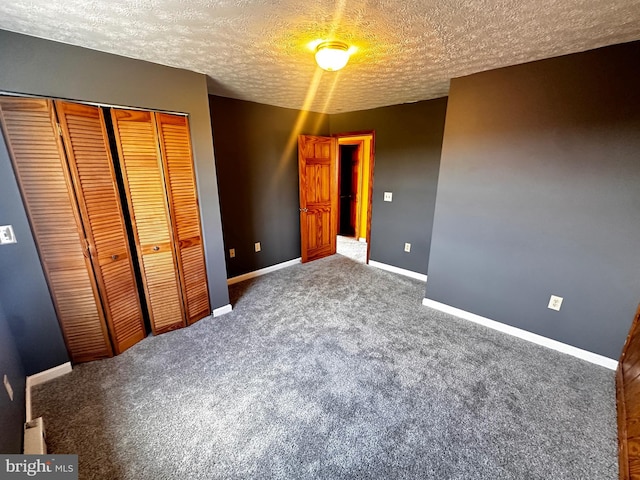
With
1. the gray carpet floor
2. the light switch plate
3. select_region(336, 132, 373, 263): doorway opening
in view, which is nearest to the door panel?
select_region(336, 132, 373, 263): doorway opening

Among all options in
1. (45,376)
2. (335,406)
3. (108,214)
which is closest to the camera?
(335,406)

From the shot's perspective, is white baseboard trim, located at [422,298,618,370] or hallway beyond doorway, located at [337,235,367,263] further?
hallway beyond doorway, located at [337,235,367,263]

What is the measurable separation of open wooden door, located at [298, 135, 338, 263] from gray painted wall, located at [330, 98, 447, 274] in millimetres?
565

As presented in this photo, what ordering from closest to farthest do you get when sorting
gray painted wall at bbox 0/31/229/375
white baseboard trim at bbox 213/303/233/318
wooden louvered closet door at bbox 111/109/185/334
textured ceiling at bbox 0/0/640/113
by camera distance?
textured ceiling at bbox 0/0/640/113, gray painted wall at bbox 0/31/229/375, wooden louvered closet door at bbox 111/109/185/334, white baseboard trim at bbox 213/303/233/318

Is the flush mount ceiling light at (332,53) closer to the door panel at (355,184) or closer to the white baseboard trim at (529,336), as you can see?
the white baseboard trim at (529,336)

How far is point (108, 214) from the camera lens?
1971 mm

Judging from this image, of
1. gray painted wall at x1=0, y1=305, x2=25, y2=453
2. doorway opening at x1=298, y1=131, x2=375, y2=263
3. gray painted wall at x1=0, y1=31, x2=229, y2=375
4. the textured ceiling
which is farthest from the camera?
doorway opening at x1=298, y1=131, x2=375, y2=263

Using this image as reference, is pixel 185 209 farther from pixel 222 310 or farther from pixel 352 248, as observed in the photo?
pixel 352 248

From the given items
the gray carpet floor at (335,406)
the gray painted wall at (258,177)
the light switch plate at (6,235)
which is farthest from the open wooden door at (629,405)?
the light switch plate at (6,235)

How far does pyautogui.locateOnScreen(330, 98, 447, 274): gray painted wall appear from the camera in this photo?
3256 millimetres

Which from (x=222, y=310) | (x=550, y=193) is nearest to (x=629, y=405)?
(x=550, y=193)

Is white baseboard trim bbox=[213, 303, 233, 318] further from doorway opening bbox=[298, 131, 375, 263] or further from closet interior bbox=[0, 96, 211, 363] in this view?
doorway opening bbox=[298, 131, 375, 263]

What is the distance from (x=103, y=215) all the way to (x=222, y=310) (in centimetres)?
135

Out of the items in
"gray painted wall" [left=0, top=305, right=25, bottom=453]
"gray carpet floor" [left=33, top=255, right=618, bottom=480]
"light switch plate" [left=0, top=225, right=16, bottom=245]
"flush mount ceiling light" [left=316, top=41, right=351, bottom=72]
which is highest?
"flush mount ceiling light" [left=316, top=41, right=351, bottom=72]
